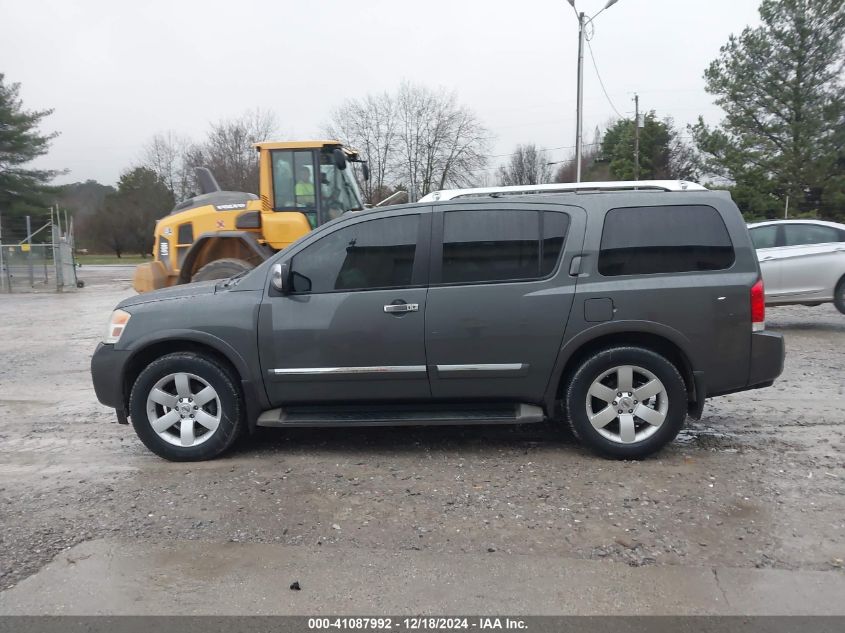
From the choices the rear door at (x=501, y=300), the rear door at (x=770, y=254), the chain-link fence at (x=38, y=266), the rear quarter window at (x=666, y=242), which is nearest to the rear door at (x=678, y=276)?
the rear quarter window at (x=666, y=242)

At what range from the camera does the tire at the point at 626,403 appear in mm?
4793

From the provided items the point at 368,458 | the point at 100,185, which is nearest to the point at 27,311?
the point at 368,458

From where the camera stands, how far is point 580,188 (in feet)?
17.8

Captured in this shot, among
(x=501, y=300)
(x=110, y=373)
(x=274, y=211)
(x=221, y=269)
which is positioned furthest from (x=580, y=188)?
(x=221, y=269)

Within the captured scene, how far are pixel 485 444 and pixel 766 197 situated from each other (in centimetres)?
3113

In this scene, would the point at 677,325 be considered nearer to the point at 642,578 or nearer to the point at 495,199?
the point at 495,199

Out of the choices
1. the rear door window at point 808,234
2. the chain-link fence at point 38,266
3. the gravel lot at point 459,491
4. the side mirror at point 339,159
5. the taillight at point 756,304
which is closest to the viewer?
the gravel lot at point 459,491

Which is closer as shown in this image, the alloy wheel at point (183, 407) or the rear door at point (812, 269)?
the alloy wheel at point (183, 407)

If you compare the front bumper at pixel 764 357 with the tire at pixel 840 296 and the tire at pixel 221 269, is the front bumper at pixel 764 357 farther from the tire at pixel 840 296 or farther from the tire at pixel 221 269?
the tire at pixel 840 296

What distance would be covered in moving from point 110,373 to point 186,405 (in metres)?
0.62

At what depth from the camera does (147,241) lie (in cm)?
5966

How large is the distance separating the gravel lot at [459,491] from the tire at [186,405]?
0.15 metres

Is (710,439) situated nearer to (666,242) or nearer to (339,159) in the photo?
(666,242)

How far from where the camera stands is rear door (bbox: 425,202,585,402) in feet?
16.0
